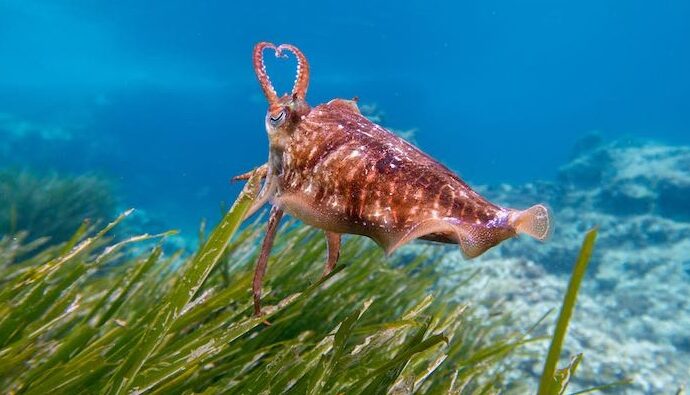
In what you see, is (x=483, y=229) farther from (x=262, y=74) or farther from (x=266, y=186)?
(x=262, y=74)

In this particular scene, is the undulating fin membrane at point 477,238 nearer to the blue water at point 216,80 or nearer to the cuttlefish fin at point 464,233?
the cuttlefish fin at point 464,233

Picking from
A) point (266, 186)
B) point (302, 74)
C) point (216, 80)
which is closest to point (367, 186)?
point (266, 186)

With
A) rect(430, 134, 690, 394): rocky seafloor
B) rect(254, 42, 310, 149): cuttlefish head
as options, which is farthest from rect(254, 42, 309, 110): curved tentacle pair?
rect(430, 134, 690, 394): rocky seafloor

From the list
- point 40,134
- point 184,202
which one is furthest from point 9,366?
point 40,134

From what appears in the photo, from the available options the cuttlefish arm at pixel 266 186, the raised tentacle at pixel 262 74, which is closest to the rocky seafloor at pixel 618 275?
the cuttlefish arm at pixel 266 186

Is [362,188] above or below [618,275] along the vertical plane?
above

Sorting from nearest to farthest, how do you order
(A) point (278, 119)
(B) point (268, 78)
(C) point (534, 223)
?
(C) point (534, 223), (A) point (278, 119), (B) point (268, 78)

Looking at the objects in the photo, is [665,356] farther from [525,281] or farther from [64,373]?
[64,373]
